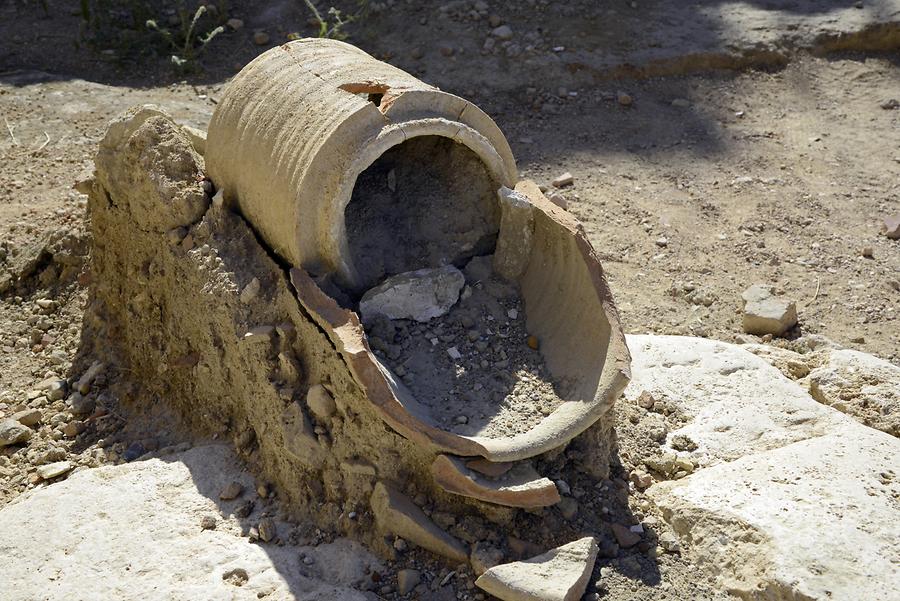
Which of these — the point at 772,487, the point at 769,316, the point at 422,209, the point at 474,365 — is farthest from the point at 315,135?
the point at 769,316

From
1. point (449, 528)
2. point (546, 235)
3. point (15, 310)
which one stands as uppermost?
point (546, 235)

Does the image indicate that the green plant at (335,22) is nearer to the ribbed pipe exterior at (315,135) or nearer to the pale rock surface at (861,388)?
the ribbed pipe exterior at (315,135)

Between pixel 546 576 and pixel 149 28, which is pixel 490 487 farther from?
pixel 149 28

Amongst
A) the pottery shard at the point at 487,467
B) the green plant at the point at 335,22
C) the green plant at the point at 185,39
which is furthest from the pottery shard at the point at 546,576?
the green plant at the point at 185,39

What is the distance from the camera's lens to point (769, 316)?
5309mm

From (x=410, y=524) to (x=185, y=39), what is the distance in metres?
5.83

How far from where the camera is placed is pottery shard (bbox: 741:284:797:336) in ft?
17.4

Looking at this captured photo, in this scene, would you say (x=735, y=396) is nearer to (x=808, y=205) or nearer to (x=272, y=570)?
(x=272, y=570)

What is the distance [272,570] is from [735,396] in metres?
2.09

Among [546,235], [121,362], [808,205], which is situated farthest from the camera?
[808,205]

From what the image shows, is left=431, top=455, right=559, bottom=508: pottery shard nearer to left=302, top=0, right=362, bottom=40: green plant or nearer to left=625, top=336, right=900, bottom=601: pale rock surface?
left=625, top=336, right=900, bottom=601: pale rock surface

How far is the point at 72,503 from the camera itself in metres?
3.77

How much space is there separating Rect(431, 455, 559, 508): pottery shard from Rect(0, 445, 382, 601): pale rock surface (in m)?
0.42

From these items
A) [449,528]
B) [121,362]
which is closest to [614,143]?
[121,362]
